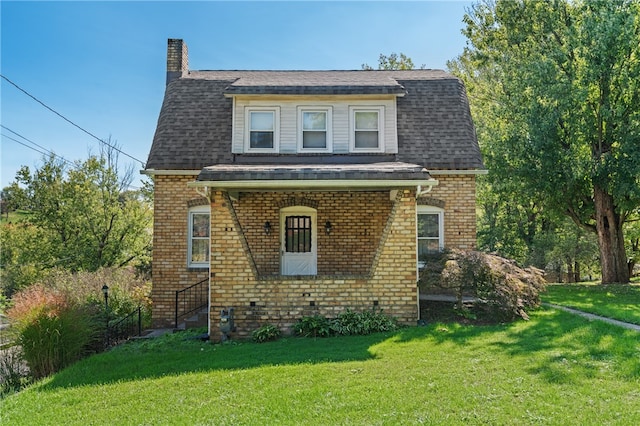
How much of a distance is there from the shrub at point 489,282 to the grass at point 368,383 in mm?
989

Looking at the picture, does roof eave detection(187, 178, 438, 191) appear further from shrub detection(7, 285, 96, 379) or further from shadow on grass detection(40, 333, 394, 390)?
shrub detection(7, 285, 96, 379)

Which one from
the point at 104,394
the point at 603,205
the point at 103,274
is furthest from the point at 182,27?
the point at 603,205

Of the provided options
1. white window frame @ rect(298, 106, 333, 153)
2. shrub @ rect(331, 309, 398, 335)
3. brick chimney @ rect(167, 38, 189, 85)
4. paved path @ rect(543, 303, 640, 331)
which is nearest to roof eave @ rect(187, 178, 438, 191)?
shrub @ rect(331, 309, 398, 335)

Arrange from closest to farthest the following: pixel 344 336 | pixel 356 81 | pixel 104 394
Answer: pixel 104 394 → pixel 344 336 → pixel 356 81

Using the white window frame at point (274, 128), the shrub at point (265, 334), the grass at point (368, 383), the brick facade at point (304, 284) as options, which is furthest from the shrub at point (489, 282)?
the white window frame at point (274, 128)

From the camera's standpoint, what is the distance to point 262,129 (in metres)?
12.9

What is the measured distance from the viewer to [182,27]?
15.2m

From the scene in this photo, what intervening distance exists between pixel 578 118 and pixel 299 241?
10.9m

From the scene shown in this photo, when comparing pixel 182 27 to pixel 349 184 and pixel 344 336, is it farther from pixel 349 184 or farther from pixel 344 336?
pixel 344 336

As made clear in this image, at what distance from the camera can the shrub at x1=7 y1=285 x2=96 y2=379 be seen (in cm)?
813

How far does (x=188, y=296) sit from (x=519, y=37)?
17.6 metres

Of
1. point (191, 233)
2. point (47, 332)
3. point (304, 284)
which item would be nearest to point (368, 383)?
point (304, 284)

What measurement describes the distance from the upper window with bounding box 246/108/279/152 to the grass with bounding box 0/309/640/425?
621 cm

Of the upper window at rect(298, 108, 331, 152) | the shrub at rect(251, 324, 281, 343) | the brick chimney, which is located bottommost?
the shrub at rect(251, 324, 281, 343)
